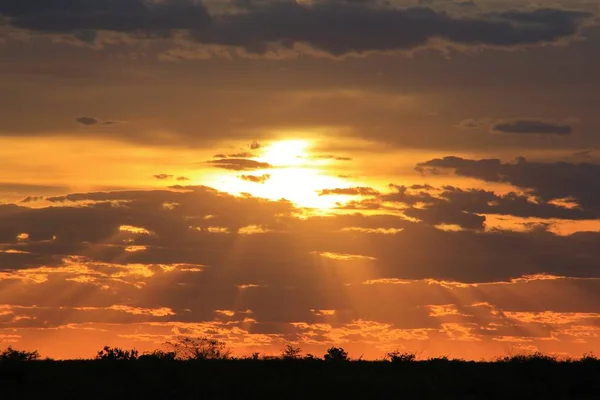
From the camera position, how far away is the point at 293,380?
42.2m

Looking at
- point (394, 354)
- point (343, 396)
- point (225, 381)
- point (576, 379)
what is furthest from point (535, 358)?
point (225, 381)

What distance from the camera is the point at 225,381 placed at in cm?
4122

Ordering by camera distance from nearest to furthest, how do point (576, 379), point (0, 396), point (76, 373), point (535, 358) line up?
point (0, 396) → point (76, 373) → point (576, 379) → point (535, 358)

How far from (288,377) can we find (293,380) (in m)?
0.75

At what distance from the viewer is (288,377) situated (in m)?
42.9

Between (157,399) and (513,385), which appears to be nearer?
(157,399)

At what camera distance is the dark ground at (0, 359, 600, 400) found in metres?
39.9

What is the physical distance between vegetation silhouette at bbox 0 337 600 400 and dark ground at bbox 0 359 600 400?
4cm

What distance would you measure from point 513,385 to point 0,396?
2059 centimetres

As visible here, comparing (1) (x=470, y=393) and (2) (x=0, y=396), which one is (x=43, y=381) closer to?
(2) (x=0, y=396)

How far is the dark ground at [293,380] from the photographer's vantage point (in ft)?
131

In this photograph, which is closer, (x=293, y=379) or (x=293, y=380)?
(x=293, y=380)

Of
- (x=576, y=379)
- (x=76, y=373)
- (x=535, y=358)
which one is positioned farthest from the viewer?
(x=535, y=358)

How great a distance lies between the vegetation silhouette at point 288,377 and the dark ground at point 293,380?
40mm
